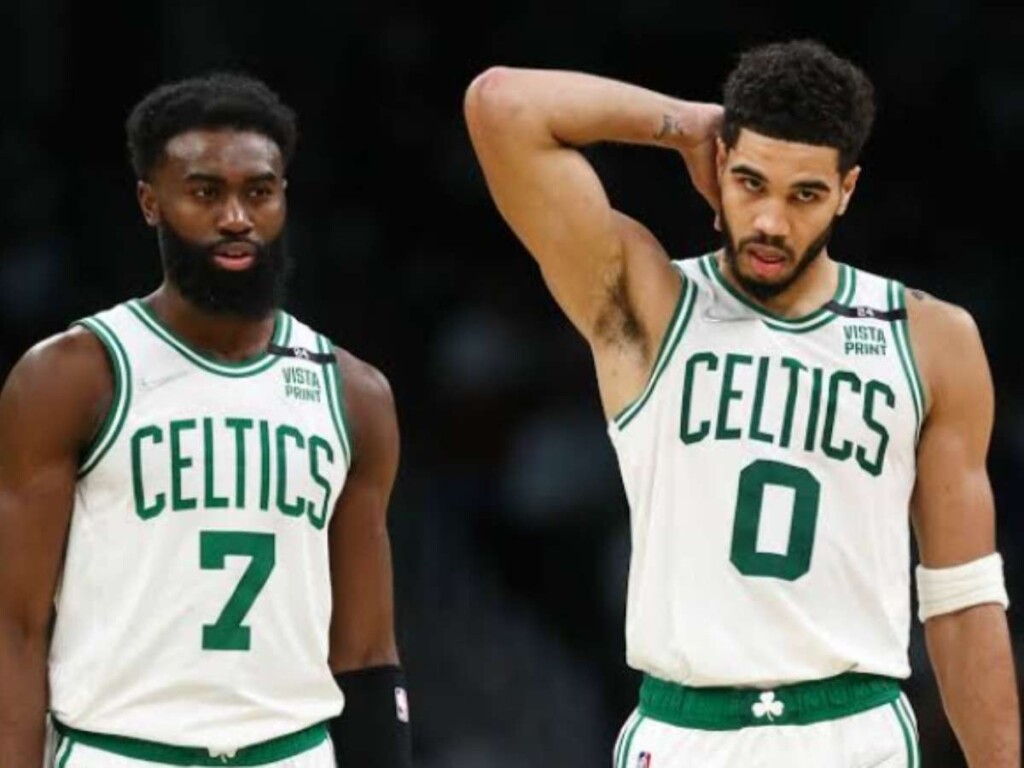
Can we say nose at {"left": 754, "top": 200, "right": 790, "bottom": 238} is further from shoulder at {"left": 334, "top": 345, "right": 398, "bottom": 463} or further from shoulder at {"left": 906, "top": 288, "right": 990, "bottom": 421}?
shoulder at {"left": 334, "top": 345, "right": 398, "bottom": 463}

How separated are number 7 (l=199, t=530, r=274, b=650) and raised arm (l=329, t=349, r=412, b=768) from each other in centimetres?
28

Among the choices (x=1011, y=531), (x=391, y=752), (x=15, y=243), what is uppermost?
(x=15, y=243)

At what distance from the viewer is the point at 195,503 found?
5.85 metres

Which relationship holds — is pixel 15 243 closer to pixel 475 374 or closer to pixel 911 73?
pixel 475 374

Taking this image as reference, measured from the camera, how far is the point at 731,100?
6.03m

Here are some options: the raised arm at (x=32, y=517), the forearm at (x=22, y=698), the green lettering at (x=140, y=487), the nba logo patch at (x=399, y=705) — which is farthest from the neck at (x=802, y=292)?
the forearm at (x=22, y=698)

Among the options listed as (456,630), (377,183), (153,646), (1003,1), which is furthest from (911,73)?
(153,646)

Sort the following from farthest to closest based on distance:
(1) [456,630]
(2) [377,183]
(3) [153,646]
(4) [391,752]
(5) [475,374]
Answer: (2) [377,183], (5) [475,374], (1) [456,630], (4) [391,752], (3) [153,646]

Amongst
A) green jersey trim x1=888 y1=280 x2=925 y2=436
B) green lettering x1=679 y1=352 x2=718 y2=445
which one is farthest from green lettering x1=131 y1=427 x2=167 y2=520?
green jersey trim x1=888 y1=280 x2=925 y2=436

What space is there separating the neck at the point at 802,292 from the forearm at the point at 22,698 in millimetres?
1748

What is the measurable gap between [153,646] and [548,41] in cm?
666

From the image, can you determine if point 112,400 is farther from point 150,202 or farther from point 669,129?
point 669,129

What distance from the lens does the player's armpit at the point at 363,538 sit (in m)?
6.11

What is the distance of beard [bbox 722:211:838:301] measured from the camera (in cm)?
596
